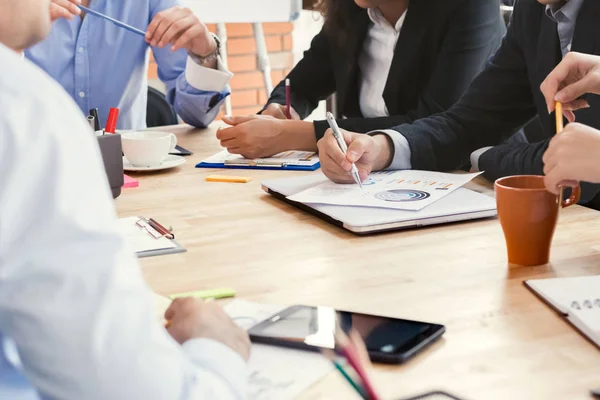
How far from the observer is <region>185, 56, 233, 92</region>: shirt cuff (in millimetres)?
2141

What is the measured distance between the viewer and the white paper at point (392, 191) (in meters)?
1.25

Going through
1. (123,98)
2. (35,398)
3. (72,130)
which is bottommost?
(123,98)

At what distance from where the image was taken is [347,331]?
2.60 feet

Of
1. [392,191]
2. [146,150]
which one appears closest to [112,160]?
[146,150]

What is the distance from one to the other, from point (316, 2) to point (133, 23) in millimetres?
543

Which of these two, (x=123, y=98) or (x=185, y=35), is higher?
(x=185, y=35)

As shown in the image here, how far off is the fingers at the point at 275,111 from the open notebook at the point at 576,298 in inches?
47.6

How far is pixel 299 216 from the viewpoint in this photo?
4.20 ft

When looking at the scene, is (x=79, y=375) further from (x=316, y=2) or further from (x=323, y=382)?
(x=316, y=2)

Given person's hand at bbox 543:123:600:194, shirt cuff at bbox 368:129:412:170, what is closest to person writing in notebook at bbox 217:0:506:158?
shirt cuff at bbox 368:129:412:170

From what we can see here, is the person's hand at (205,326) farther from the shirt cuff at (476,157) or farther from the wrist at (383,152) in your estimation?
the shirt cuff at (476,157)

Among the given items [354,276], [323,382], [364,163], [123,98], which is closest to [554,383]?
[323,382]

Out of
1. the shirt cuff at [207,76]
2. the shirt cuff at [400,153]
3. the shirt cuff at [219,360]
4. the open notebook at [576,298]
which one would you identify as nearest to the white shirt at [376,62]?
the shirt cuff at [207,76]

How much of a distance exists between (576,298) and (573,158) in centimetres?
23
